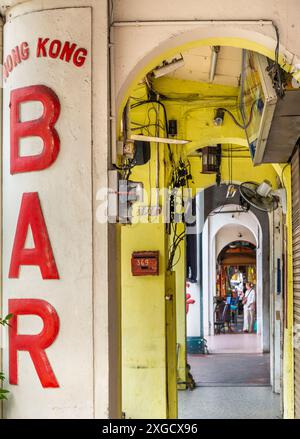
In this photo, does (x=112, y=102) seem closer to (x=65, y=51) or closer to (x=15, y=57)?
(x=65, y=51)

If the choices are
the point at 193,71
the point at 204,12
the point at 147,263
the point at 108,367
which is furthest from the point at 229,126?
the point at 108,367

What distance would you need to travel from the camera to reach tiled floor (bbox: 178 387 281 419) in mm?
8148

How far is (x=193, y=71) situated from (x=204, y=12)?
9.72 ft

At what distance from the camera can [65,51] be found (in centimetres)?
394

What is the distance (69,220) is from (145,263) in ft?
9.70

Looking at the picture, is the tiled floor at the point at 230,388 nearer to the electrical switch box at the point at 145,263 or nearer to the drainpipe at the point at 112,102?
the electrical switch box at the point at 145,263

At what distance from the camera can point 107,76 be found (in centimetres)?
395

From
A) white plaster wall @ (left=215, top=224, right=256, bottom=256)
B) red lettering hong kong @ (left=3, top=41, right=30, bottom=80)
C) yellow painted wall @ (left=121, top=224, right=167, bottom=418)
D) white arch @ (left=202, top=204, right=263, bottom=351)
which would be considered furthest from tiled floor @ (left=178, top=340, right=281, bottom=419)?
white plaster wall @ (left=215, top=224, right=256, bottom=256)

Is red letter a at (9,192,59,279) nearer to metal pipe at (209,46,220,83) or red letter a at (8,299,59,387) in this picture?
red letter a at (8,299,59,387)

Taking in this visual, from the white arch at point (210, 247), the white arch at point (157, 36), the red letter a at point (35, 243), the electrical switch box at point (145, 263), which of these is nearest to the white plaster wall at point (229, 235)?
the white arch at point (210, 247)

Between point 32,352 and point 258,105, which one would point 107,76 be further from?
point 32,352

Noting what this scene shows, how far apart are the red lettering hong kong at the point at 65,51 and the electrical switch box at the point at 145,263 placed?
10.4 feet
